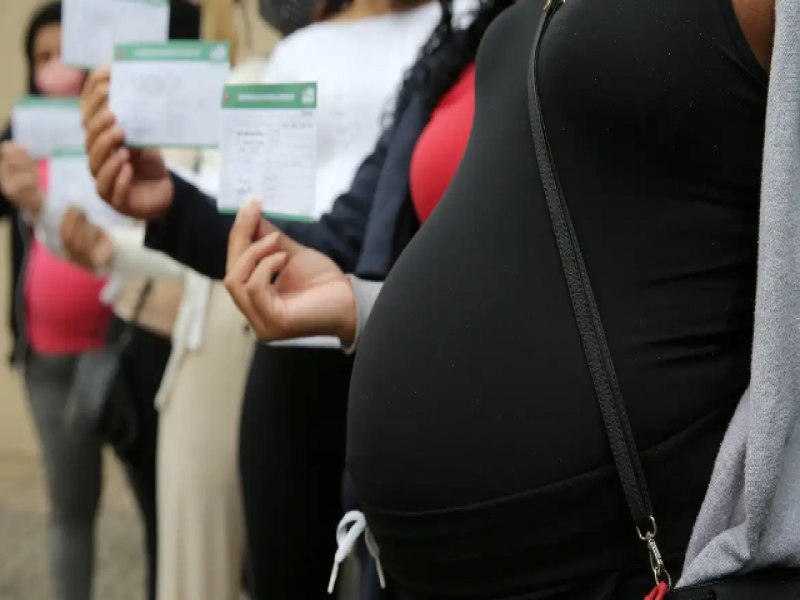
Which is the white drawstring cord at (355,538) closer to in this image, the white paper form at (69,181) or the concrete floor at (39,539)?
the white paper form at (69,181)

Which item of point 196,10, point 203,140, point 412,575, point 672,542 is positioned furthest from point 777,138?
point 196,10

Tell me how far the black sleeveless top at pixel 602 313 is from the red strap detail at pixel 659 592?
5 centimetres

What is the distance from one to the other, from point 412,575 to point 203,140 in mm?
542

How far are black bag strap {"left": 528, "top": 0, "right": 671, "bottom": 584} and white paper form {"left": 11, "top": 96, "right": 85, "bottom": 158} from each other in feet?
3.78

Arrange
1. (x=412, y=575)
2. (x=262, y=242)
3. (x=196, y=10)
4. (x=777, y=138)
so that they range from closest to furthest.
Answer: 1. (x=777, y=138)
2. (x=412, y=575)
3. (x=262, y=242)
4. (x=196, y=10)

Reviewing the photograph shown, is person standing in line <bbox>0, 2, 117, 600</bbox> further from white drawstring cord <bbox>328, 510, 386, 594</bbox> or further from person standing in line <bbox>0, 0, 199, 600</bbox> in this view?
white drawstring cord <bbox>328, 510, 386, 594</bbox>

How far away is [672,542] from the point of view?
673mm

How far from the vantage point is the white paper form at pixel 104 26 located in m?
1.18

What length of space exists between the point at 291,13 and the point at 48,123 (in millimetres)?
687

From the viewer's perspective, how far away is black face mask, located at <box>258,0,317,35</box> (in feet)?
3.67

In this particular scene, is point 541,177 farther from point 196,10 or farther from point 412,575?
point 196,10

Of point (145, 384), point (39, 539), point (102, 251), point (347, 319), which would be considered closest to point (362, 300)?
point (347, 319)

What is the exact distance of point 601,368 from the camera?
653 mm

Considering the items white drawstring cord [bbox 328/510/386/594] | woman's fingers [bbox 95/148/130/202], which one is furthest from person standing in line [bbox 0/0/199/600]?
white drawstring cord [bbox 328/510/386/594]
